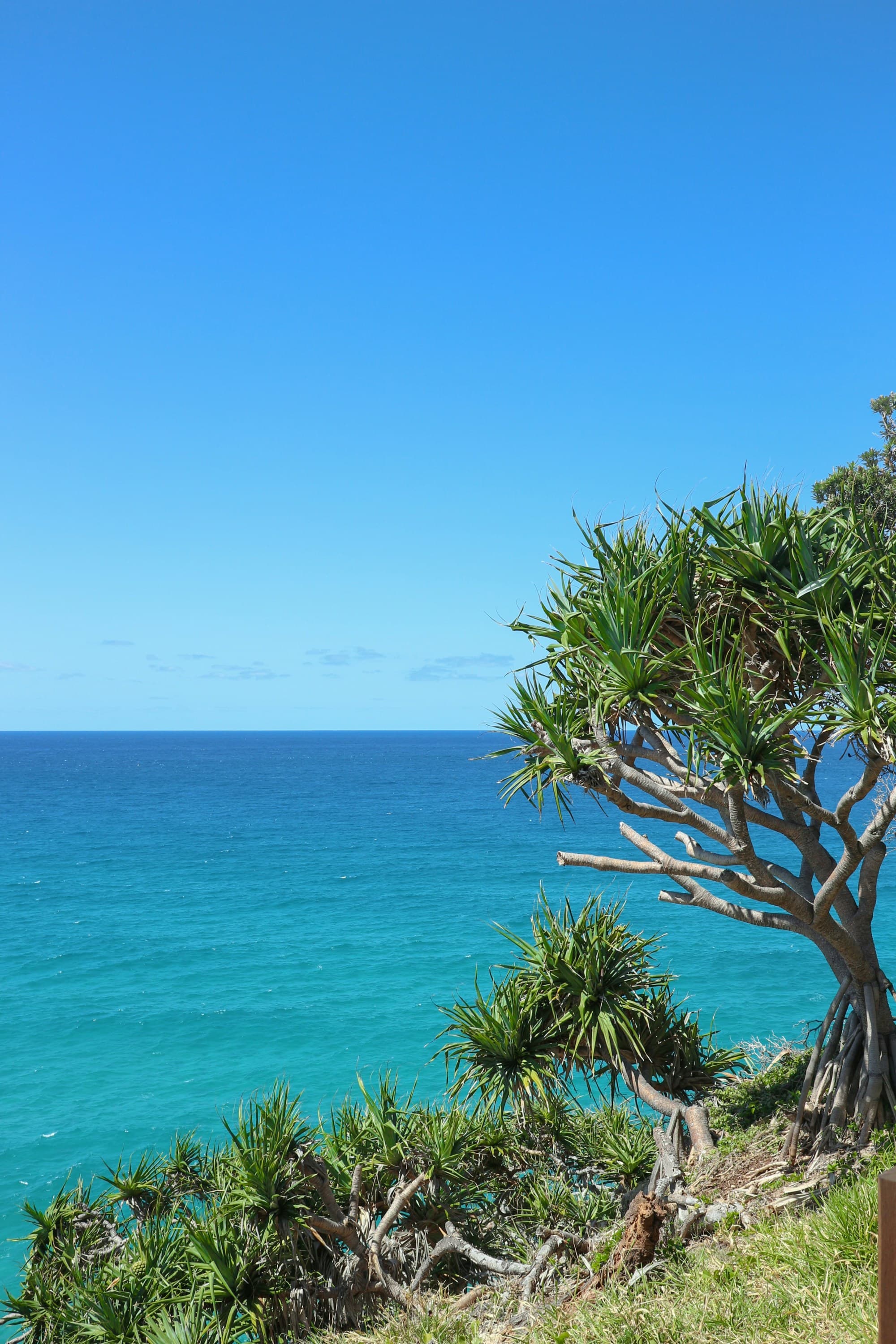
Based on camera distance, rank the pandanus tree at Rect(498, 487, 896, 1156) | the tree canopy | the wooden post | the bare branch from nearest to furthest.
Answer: the wooden post
the pandanus tree at Rect(498, 487, 896, 1156)
the bare branch
the tree canopy

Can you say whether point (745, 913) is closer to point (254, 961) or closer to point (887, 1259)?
point (887, 1259)

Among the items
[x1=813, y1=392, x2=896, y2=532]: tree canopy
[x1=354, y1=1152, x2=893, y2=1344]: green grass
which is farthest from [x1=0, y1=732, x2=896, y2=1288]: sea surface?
[x1=813, y1=392, x2=896, y2=532]: tree canopy

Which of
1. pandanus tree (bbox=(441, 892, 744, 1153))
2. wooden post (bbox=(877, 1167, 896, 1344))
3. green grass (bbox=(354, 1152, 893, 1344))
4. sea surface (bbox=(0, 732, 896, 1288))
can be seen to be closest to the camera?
wooden post (bbox=(877, 1167, 896, 1344))

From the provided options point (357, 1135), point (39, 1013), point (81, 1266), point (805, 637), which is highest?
point (805, 637)

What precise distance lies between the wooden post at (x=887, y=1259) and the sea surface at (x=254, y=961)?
3158mm

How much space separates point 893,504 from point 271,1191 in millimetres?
11509

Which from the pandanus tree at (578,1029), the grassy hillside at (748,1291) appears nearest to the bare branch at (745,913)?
the pandanus tree at (578,1029)

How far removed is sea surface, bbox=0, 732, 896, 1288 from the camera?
18312 mm

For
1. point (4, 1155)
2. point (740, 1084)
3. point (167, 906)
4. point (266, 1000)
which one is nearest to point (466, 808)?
point (167, 906)

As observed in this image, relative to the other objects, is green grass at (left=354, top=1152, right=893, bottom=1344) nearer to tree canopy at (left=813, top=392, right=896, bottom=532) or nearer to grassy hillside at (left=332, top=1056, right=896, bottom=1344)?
grassy hillside at (left=332, top=1056, right=896, bottom=1344)

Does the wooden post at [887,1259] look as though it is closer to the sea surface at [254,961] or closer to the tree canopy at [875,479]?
the sea surface at [254,961]

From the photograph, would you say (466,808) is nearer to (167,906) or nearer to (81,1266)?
(167,906)

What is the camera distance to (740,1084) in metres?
9.27

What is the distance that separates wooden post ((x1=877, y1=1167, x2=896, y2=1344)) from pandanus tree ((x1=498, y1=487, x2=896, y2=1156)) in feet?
15.1
